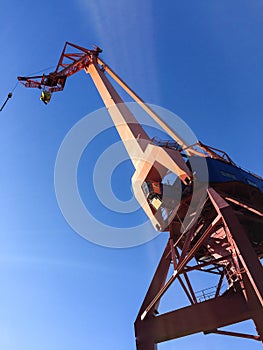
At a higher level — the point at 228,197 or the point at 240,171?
the point at 240,171

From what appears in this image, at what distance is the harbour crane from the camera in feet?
33.8

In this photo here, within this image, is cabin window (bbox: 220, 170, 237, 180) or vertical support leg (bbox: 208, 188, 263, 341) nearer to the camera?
vertical support leg (bbox: 208, 188, 263, 341)

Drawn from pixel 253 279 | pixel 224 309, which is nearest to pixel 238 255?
pixel 253 279

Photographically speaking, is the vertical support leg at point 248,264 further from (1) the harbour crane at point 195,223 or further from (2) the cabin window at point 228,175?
(2) the cabin window at point 228,175

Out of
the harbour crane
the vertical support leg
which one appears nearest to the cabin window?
the harbour crane

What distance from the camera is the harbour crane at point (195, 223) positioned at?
10312 mm

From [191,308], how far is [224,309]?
1.08 metres

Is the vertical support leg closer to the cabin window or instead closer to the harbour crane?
the harbour crane

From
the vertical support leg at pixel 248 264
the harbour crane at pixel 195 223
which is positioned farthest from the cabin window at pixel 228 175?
the vertical support leg at pixel 248 264

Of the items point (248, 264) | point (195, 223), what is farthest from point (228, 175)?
point (248, 264)

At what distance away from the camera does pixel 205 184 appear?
43.1ft

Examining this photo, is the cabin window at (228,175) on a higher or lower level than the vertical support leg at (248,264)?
higher

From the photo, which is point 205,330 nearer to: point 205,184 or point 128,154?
point 205,184

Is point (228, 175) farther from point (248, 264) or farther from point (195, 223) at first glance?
point (248, 264)
